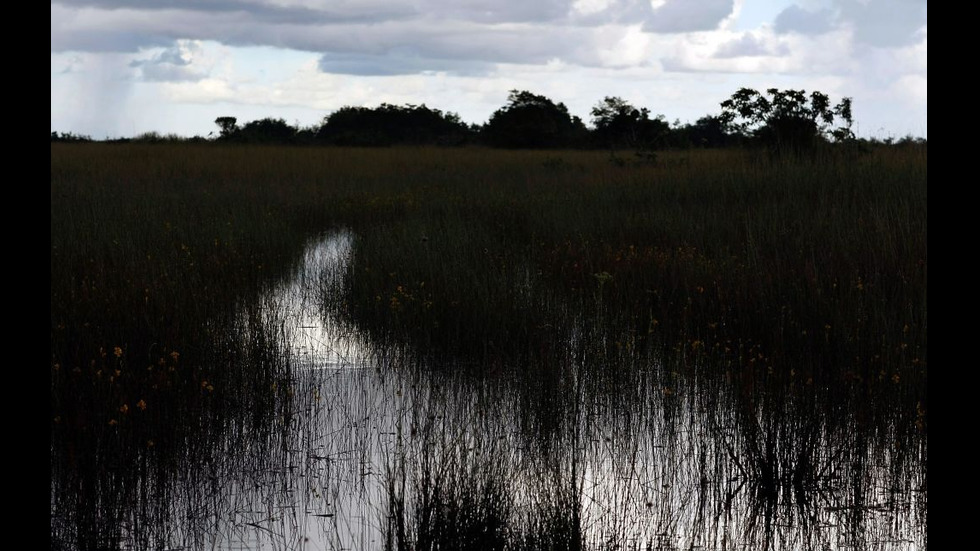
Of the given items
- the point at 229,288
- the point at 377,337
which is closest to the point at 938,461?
the point at 377,337

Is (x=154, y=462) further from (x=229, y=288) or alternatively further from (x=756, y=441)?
(x=229, y=288)

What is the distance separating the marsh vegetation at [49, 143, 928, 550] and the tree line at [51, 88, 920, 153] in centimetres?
672

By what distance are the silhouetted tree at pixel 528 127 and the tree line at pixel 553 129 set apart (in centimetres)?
5

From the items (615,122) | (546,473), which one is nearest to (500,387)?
(546,473)

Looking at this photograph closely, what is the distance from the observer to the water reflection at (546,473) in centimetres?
336

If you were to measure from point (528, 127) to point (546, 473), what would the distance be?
132ft

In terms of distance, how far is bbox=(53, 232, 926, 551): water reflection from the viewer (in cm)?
336

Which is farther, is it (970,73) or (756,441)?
(756,441)

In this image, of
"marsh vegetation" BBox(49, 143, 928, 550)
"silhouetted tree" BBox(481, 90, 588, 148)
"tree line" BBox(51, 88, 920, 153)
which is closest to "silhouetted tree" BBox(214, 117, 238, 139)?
"tree line" BBox(51, 88, 920, 153)

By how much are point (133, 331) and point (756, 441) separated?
389 cm

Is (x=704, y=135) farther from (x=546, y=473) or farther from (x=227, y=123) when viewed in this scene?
(x=546, y=473)

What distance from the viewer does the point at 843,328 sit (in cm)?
562

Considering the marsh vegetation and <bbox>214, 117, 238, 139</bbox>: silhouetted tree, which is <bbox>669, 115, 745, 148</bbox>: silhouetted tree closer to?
the marsh vegetation

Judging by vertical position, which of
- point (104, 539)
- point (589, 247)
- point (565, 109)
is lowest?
point (104, 539)
